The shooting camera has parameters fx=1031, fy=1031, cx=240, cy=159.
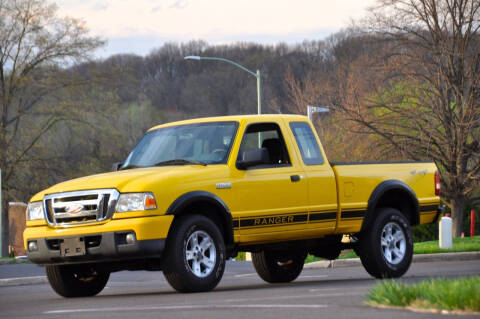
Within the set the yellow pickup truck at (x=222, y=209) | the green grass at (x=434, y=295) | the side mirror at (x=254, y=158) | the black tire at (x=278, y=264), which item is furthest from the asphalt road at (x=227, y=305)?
the side mirror at (x=254, y=158)

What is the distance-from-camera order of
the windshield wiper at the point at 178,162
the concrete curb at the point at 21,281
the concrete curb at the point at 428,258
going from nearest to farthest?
1. the windshield wiper at the point at 178,162
2. the concrete curb at the point at 21,281
3. the concrete curb at the point at 428,258

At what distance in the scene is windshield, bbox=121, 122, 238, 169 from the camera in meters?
12.8

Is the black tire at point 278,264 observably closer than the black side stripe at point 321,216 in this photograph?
No

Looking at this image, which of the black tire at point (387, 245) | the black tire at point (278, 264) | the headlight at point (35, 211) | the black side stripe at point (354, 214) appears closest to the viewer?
the headlight at point (35, 211)

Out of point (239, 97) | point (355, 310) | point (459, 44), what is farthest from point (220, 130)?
point (239, 97)

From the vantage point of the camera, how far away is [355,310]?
8969 millimetres

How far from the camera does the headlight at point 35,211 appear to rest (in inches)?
486

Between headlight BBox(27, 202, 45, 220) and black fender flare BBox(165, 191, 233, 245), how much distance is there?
5.39 feet

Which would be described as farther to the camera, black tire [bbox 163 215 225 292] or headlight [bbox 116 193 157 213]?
black tire [bbox 163 215 225 292]

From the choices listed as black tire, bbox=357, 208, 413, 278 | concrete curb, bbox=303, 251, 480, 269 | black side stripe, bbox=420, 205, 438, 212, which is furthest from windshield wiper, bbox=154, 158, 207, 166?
concrete curb, bbox=303, 251, 480, 269

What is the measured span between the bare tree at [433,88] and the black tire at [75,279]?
734 inches

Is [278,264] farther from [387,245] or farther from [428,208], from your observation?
[428,208]

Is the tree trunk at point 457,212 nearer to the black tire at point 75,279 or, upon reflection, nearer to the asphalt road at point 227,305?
the asphalt road at point 227,305

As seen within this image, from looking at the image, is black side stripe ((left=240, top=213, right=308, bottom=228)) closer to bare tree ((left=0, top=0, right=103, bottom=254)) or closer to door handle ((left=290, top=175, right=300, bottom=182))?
door handle ((left=290, top=175, right=300, bottom=182))
